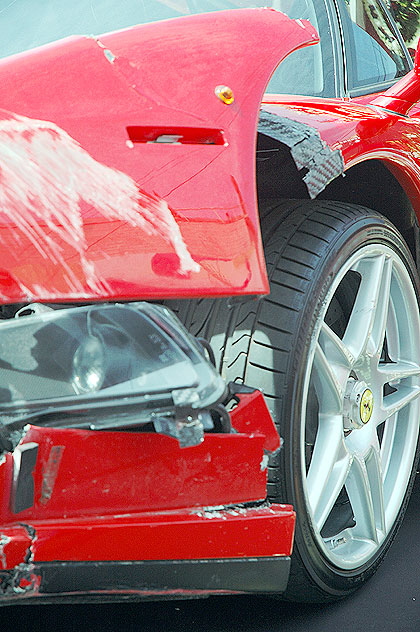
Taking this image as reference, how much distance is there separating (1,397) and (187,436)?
301mm

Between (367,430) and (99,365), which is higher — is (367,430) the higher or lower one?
the lower one

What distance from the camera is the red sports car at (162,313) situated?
1164mm

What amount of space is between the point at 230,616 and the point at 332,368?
619 mm

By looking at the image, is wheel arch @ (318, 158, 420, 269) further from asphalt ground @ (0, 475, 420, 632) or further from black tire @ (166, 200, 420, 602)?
asphalt ground @ (0, 475, 420, 632)

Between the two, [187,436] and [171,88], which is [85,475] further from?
[171,88]

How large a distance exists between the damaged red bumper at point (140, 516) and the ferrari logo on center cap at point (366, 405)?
0.50 m

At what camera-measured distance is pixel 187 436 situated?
118cm

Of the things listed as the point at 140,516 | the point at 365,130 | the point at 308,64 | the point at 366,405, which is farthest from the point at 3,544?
the point at 308,64

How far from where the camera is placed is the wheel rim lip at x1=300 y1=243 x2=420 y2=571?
5.12 ft

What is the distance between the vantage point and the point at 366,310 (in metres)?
1.86

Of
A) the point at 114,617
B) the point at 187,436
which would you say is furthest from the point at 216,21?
the point at 114,617

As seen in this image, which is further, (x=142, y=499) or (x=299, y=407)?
(x=299, y=407)

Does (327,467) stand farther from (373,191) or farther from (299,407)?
(373,191)

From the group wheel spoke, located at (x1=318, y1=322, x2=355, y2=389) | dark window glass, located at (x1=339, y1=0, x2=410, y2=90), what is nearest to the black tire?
wheel spoke, located at (x1=318, y1=322, x2=355, y2=389)
